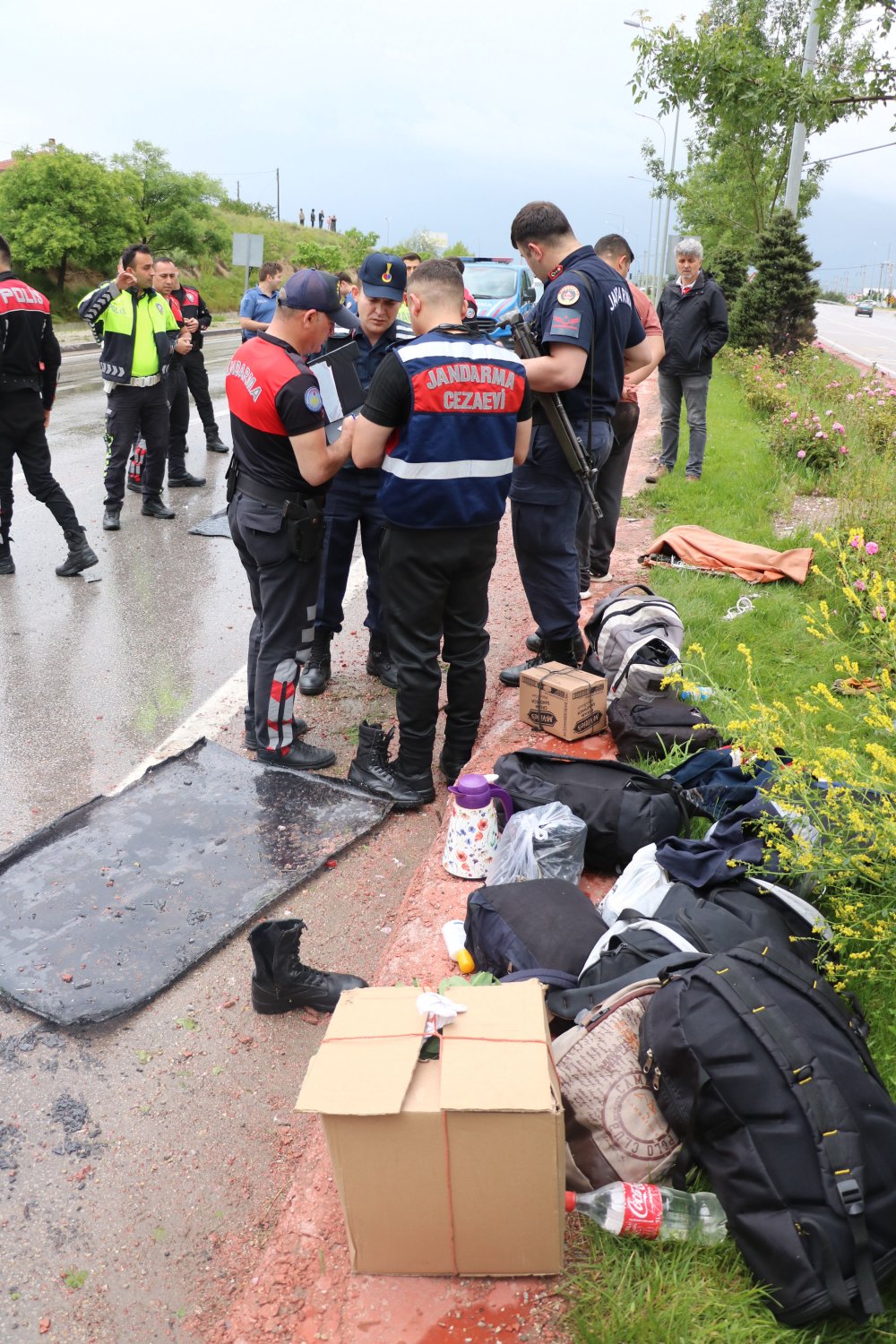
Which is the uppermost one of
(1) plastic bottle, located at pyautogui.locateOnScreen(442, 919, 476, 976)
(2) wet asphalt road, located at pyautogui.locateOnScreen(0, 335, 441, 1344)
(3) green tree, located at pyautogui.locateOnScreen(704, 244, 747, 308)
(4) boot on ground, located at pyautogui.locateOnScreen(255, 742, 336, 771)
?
(3) green tree, located at pyautogui.locateOnScreen(704, 244, 747, 308)

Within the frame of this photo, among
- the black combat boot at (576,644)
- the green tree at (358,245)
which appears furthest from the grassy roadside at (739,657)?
the green tree at (358,245)

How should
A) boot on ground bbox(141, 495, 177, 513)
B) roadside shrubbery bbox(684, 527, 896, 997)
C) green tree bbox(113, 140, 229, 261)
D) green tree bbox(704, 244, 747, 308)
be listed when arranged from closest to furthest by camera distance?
1. roadside shrubbery bbox(684, 527, 896, 997)
2. boot on ground bbox(141, 495, 177, 513)
3. green tree bbox(704, 244, 747, 308)
4. green tree bbox(113, 140, 229, 261)

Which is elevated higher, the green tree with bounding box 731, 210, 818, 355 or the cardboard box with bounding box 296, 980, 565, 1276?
the green tree with bounding box 731, 210, 818, 355

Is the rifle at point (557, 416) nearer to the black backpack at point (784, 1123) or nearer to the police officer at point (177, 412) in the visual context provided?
the black backpack at point (784, 1123)

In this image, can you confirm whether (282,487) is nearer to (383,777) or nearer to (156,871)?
(383,777)

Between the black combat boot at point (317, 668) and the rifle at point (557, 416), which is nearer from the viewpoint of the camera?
the rifle at point (557, 416)

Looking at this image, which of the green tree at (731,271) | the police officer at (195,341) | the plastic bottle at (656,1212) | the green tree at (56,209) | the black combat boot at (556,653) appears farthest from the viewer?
the green tree at (56,209)

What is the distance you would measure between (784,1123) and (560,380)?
10.8 ft

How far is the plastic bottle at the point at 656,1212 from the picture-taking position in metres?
2.07

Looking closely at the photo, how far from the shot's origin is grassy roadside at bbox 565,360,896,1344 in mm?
1900

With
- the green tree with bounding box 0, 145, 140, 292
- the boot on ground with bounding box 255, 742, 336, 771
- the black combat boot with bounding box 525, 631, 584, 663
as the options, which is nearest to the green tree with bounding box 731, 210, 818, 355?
the black combat boot with bounding box 525, 631, 584, 663

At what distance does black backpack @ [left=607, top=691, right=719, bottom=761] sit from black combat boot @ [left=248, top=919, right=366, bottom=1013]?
5.43ft

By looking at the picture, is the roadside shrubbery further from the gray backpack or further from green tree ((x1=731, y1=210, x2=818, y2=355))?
green tree ((x1=731, y1=210, x2=818, y2=355))

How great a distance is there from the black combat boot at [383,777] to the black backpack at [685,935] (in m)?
1.51
